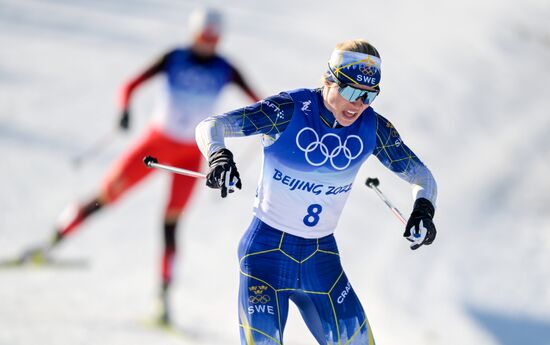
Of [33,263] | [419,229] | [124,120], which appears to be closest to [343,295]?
[419,229]

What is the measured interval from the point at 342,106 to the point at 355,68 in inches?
8.4

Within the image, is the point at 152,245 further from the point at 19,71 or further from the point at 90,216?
the point at 19,71

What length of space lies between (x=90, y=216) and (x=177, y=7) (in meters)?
12.9

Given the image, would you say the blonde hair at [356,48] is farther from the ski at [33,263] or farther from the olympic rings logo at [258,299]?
the ski at [33,263]

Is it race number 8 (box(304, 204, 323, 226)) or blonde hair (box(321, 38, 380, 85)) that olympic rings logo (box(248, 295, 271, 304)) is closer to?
race number 8 (box(304, 204, 323, 226))

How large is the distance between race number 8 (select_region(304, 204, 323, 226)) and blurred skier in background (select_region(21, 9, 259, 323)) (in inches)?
142

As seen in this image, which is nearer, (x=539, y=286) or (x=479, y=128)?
(x=539, y=286)

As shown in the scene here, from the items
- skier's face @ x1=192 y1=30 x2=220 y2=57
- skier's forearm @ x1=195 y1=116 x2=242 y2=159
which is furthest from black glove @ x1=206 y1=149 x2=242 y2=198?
skier's face @ x1=192 y1=30 x2=220 y2=57

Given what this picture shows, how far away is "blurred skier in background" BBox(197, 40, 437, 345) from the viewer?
419 cm

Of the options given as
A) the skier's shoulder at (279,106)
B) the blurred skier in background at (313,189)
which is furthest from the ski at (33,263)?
the skier's shoulder at (279,106)

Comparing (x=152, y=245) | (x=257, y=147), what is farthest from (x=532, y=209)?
(x=152, y=245)

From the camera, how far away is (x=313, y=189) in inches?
173

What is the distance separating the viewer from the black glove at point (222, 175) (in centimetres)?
386

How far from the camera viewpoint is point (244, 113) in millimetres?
4191
